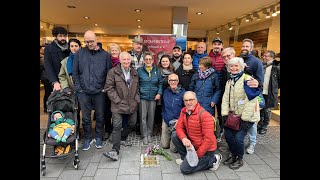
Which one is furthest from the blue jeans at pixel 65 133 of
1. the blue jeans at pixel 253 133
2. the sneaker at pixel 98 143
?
the blue jeans at pixel 253 133

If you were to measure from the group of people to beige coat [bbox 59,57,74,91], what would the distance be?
0.02 m

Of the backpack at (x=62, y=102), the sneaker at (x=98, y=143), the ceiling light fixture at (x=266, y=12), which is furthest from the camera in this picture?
the ceiling light fixture at (x=266, y=12)

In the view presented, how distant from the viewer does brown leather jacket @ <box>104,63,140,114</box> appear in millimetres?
3621

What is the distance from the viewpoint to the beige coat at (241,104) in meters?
3.02

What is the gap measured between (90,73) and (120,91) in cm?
53

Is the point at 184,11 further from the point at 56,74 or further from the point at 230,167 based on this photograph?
the point at 230,167

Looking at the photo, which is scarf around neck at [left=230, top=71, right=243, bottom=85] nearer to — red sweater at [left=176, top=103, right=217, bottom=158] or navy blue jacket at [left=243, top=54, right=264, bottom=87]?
red sweater at [left=176, top=103, right=217, bottom=158]

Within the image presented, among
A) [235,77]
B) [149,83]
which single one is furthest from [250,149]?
[149,83]

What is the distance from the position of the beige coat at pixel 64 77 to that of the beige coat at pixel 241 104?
8.12 ft

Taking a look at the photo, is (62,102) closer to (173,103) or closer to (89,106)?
(89,106)

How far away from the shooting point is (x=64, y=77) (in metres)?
3.85

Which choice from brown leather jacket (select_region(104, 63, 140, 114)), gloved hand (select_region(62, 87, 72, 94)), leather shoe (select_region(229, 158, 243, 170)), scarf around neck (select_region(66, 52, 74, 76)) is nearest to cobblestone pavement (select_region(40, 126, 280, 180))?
leather shoe (select_region(229, 158, 243, 170))

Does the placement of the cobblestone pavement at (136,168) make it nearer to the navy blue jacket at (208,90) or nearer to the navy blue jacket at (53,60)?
the navy blue jacket at (208,90)
